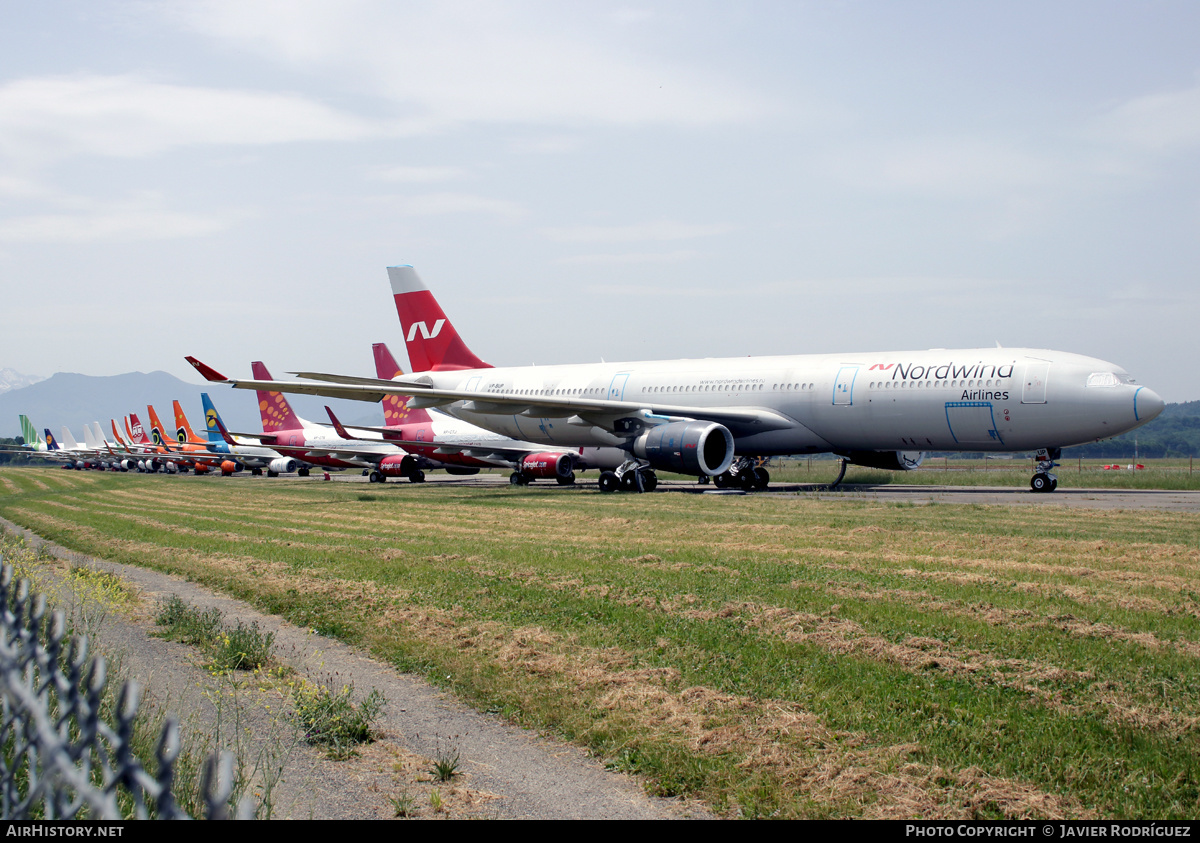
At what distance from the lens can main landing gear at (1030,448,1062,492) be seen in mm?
26031

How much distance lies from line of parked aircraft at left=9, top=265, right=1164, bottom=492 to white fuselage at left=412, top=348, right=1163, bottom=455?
1.5 inches

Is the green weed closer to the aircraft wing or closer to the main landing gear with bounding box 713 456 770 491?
the aircraft wing

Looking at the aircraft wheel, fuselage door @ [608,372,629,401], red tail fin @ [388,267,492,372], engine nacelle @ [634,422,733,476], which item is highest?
red tail fin @ [388,267,492,372]

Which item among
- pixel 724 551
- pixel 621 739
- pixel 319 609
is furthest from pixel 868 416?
pixel 621 739

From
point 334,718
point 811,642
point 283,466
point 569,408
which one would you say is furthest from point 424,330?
point 334,718

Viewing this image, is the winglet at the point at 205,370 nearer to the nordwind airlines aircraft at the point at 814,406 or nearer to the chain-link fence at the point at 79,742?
the nordwind airlines aircraft at the point at 814,406

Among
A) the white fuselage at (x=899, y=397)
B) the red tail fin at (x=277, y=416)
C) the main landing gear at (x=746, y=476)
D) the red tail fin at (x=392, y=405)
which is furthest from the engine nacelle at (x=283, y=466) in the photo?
the main landing gear at (x=746, y=476)

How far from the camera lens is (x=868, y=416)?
2634 cm

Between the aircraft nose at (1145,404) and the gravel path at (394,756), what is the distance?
74.3 ft

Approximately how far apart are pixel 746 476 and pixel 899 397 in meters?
6.06

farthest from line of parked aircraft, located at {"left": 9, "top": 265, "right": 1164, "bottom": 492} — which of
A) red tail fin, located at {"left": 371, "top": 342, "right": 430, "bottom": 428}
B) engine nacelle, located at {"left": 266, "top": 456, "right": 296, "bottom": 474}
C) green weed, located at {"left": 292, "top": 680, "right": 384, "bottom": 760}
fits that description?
engine nacelle, located at {"left": 266, "top": 456, "right": 296, "bottom": 474}

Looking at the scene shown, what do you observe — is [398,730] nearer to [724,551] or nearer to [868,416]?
[724,551]
